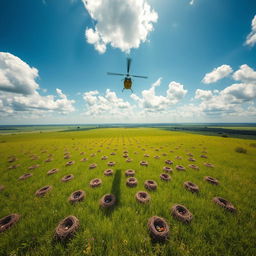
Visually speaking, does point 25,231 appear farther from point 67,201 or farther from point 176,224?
point 176,224

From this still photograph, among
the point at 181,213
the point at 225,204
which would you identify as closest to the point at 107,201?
the point at 181,213

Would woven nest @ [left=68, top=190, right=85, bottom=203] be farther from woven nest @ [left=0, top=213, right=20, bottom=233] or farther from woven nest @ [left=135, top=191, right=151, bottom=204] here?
woven nest @ [left=135, top=191, right=151, bottom=204]

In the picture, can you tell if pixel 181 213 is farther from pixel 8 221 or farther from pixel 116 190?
pixel 8 221

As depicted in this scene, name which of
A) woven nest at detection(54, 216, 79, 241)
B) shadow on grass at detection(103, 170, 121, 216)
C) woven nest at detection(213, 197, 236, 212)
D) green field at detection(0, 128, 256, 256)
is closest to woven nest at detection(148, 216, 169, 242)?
green field at detection(0, 128, 256, 256)

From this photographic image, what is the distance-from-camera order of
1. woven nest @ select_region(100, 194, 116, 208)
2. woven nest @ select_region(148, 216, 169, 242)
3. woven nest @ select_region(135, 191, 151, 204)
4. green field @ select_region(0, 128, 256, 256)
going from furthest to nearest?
woven nest @ select_region(135, 191, 151, 204)
woven nest @ select_region(100, 194, 116, 208)
woven nest @ select_region(148, 216, 169, 242)
green field @ select_region(0, 128, 256, 256)

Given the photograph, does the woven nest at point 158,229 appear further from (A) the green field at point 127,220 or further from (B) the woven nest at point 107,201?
(B) the woven nest at point 107,201

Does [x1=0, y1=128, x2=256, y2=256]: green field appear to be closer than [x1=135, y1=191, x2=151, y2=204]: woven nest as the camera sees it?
Yes

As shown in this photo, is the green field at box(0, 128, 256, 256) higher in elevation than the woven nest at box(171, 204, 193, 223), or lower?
lower
